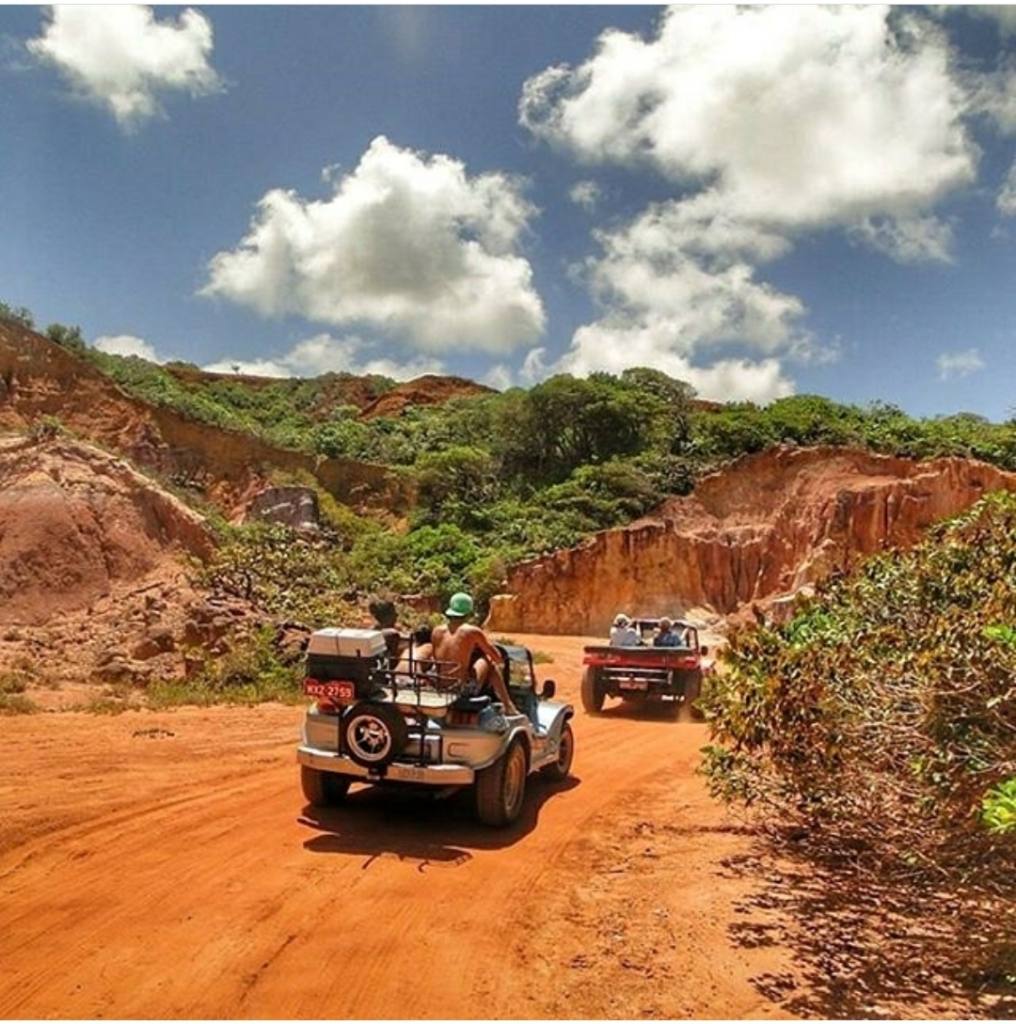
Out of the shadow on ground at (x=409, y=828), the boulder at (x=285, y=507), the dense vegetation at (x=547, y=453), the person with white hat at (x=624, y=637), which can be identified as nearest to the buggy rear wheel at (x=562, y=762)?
the shadow on ground at (x=409, y=828)

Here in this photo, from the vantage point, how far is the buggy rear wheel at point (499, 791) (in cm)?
710

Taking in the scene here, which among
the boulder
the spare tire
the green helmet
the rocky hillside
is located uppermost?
the rocky hillside

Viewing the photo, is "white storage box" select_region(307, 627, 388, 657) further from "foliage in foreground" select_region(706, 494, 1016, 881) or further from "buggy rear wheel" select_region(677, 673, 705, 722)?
"buggy rear wheel" select_region(677, 673, 705, 722)

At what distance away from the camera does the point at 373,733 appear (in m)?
6.92

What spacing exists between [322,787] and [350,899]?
198 centimetres

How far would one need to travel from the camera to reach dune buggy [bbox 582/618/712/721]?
14.2 meters

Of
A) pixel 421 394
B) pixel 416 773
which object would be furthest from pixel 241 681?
pixel 421 394

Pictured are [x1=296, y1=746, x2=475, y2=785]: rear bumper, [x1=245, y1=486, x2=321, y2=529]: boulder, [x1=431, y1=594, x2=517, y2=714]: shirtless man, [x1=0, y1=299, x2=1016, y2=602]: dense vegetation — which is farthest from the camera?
[x1=245, y1=486, x2=321, y2=529]: boulder

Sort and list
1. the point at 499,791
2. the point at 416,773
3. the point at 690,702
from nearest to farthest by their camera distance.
A: the point at 416,773 < the point at 499,791 < the point at 690,702

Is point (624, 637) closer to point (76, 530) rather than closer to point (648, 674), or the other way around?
point (648, 674)

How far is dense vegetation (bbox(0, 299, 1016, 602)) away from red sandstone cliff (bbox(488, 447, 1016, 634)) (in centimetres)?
152

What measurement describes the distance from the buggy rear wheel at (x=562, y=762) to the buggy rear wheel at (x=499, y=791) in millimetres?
1543

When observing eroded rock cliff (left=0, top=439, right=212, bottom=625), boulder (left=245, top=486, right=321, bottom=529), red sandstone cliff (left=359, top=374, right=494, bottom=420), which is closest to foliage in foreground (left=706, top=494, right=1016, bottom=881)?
eroded rock cliff (left=0, top=439, right=212, bottom=625)

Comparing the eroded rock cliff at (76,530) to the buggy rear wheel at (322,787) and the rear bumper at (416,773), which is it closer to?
the buggy rear wheel at (322,787)
